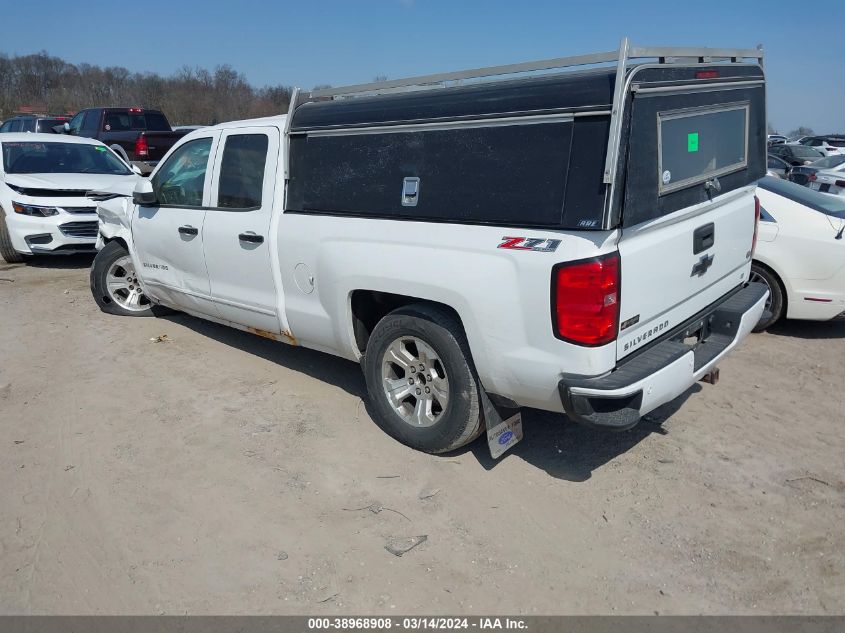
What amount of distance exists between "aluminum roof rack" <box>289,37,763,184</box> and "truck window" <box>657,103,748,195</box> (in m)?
0.29

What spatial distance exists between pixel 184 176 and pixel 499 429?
346cm

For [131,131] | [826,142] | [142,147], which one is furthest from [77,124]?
[826,142]

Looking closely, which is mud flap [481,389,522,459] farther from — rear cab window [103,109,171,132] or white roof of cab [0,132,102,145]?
rear cab window [103,109,171,132]

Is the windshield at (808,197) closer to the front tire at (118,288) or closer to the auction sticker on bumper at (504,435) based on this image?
the auction sticker on bumper at (504,435)

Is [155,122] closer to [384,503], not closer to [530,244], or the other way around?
[384,503]

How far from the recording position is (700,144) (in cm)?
392

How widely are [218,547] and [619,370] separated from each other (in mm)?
2158

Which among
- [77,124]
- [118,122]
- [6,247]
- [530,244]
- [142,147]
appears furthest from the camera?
[77,124]

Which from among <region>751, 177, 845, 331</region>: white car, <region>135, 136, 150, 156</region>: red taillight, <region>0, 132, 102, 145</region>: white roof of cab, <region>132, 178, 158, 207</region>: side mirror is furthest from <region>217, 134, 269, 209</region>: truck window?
<region>135, 136, 150, 156</region>: red taillight

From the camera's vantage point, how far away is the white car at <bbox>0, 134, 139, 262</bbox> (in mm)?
8930

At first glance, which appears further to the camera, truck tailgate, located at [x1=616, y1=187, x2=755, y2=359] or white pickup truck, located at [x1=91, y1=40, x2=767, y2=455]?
truck tailgate, located at [x1=616, y1=187, x2=755, y2=359]

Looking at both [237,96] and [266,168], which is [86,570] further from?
[237,96]

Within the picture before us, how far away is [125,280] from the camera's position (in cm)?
718
